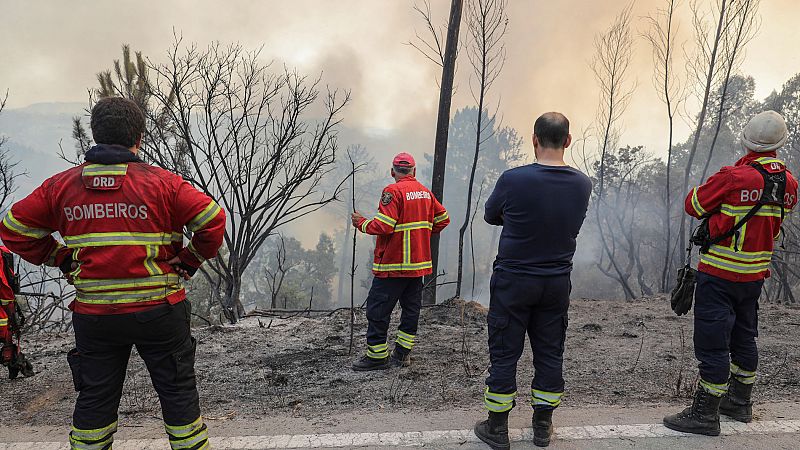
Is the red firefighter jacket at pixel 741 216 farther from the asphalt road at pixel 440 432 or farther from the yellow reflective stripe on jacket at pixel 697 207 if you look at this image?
the asphalt road at pixel 440 432

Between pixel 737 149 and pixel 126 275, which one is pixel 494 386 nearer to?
pixel 126 275

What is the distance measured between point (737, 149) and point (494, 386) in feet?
95.1

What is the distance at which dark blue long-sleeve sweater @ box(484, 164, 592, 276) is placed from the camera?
2717mm

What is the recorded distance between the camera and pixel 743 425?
10.0 feet

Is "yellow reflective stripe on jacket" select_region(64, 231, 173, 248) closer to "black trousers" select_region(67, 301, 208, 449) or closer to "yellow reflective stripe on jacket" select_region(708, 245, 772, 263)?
"black trousers" select_region(67, 301, 208, 449)

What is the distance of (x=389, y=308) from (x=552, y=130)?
2.27 metres

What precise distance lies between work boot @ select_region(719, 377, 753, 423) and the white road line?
104 mm

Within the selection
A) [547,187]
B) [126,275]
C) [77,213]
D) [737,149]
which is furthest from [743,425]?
[737,149]

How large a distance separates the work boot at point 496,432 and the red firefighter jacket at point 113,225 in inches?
71.0

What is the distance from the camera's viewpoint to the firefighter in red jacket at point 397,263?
4.35 metres

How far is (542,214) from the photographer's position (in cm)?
272

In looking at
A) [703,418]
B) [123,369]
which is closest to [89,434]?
[123,369]

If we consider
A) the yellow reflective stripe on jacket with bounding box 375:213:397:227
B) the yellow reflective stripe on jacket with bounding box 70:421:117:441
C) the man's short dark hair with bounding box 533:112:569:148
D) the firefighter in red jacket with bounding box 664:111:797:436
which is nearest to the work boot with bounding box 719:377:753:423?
the firefighter in red jacket with bounding box 664:111:797:436

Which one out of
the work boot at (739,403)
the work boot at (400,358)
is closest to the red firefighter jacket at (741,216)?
the work boot at (739,403)
